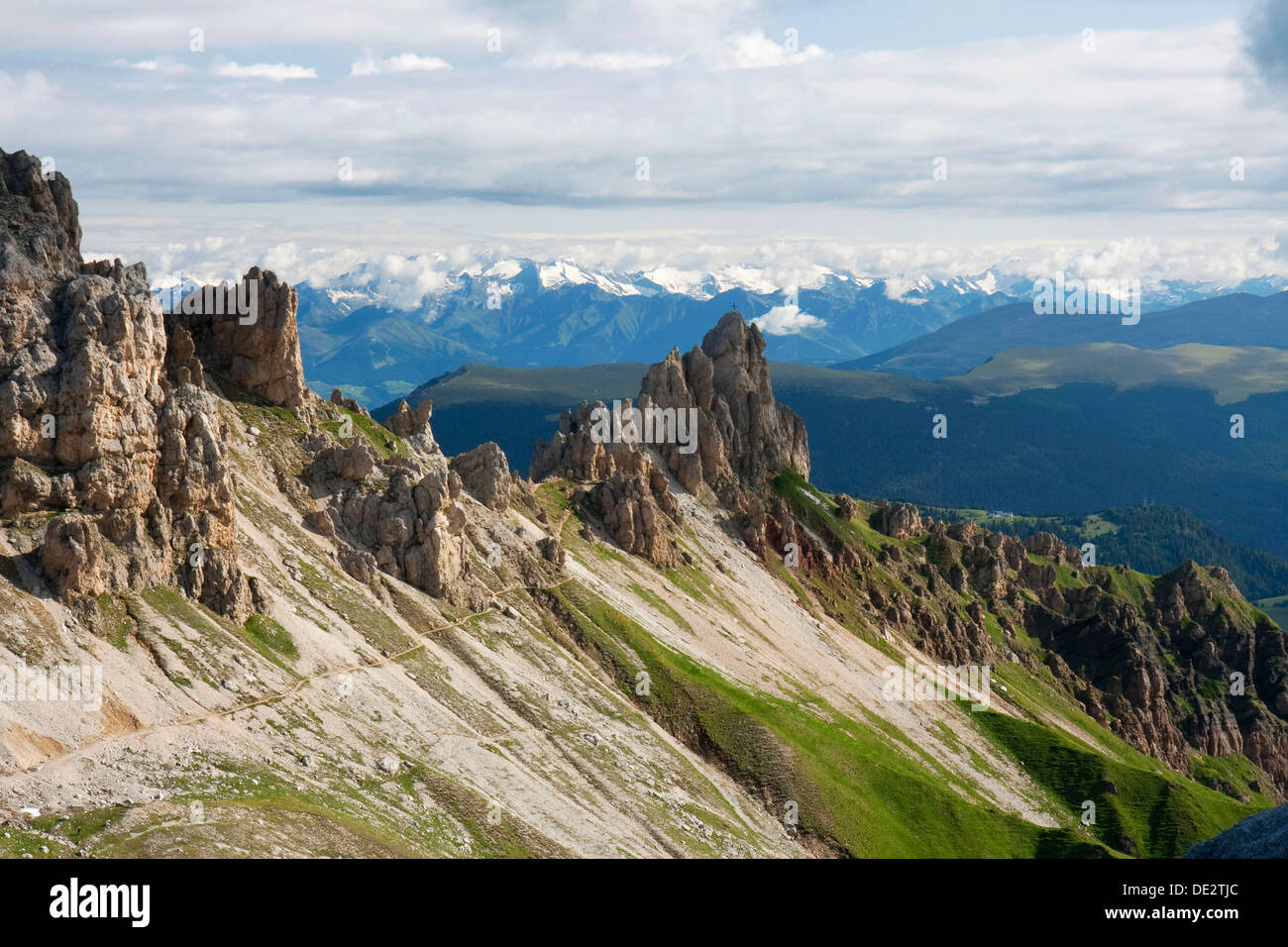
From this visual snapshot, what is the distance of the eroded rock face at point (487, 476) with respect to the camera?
191375 millimetres

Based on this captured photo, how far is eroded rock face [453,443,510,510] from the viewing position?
191375 mm

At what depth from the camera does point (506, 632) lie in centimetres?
16012

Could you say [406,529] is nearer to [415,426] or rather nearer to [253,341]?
[253,341]

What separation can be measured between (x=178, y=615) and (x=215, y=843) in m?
39.2
